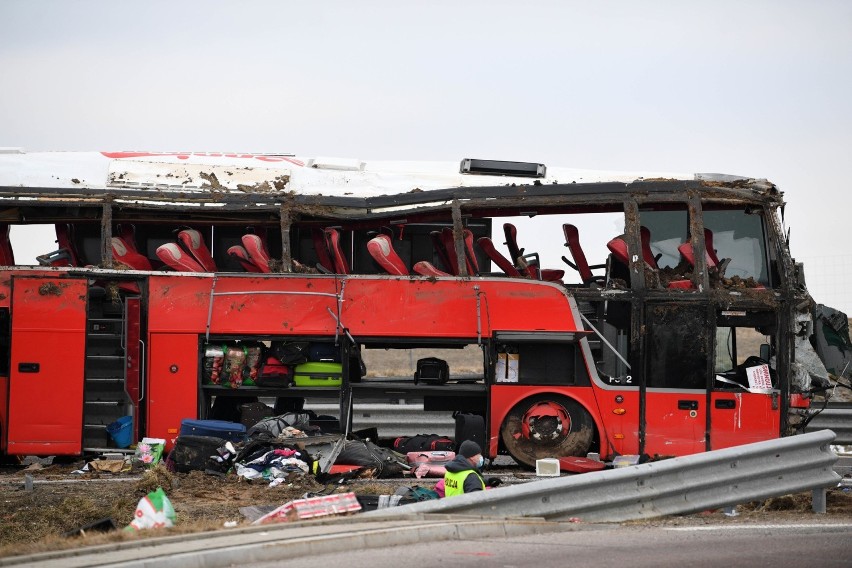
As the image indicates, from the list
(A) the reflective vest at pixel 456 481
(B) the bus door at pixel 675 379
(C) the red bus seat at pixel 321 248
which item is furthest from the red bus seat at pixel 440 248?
(A) the reflective vest at pixel 456 481

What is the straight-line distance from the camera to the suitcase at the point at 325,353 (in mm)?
15242

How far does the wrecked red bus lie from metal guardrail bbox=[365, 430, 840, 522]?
12.6ft

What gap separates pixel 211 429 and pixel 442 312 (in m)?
3.16

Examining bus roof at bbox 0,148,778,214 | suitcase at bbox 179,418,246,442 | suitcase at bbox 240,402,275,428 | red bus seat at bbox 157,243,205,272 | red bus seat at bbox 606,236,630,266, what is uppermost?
bus roof at bbox 0,148,778,214

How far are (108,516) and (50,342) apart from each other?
4.88m

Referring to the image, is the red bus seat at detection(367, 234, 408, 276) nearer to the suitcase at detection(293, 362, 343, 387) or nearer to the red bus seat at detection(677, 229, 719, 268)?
the suitcase at detection(293, 362, 343, 387)

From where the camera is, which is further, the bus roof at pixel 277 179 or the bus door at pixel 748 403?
the bus roof at pixel 277 179

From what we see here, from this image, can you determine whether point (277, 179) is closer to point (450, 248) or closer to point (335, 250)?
point (335, 250)

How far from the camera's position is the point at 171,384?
15.2 meters

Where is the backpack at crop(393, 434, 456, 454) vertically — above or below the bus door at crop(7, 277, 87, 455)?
below

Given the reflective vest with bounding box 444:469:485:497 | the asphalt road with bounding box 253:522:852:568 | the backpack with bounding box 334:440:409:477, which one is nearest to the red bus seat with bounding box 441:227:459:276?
the backpack with bounding box 334:440:409:477

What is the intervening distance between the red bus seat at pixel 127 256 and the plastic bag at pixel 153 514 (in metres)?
6.54

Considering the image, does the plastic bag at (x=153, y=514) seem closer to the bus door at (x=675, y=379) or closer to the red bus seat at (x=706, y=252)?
the bus door at (x=675, y=379)

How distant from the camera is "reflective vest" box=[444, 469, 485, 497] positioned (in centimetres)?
1078
